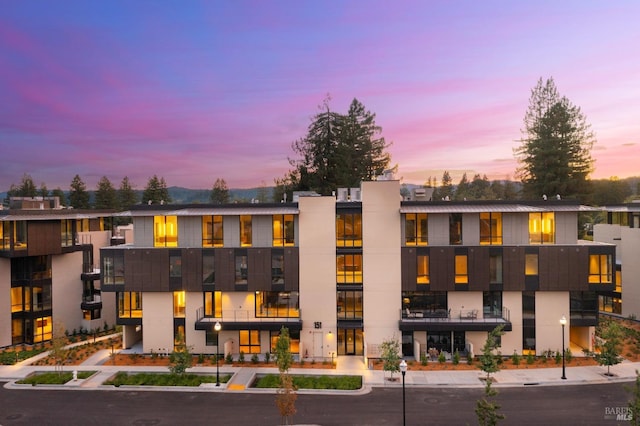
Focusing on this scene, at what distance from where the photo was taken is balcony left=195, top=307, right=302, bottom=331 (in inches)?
1208

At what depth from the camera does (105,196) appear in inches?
4141

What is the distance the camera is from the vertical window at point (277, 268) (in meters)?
31.6

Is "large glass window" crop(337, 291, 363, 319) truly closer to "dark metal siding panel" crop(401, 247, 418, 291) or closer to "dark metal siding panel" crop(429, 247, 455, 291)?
"dark metal siding panel" crop(401, 247, 418, 291)

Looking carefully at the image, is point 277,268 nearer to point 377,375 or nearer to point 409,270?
point 409,270

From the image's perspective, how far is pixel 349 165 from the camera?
61.2 metres

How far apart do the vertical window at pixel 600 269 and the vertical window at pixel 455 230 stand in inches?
350

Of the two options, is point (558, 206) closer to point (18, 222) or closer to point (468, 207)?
point (468, 207)

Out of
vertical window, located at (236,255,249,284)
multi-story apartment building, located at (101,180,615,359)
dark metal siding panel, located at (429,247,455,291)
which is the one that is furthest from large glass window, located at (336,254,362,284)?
vertical window, located at (236,255,249,284)

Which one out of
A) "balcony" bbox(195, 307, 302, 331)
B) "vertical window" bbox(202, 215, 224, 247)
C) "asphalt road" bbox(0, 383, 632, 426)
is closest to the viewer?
"asphalt road" bbox(0, 383, 632, 426)

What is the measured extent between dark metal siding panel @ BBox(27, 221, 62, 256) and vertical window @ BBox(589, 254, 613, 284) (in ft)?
138

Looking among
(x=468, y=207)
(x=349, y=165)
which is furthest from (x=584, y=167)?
(x=468, y=207)

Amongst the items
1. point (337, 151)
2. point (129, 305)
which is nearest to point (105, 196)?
point (337, 151)

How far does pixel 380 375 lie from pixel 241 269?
1205 cm

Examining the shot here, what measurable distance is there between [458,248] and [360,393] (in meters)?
12.3
